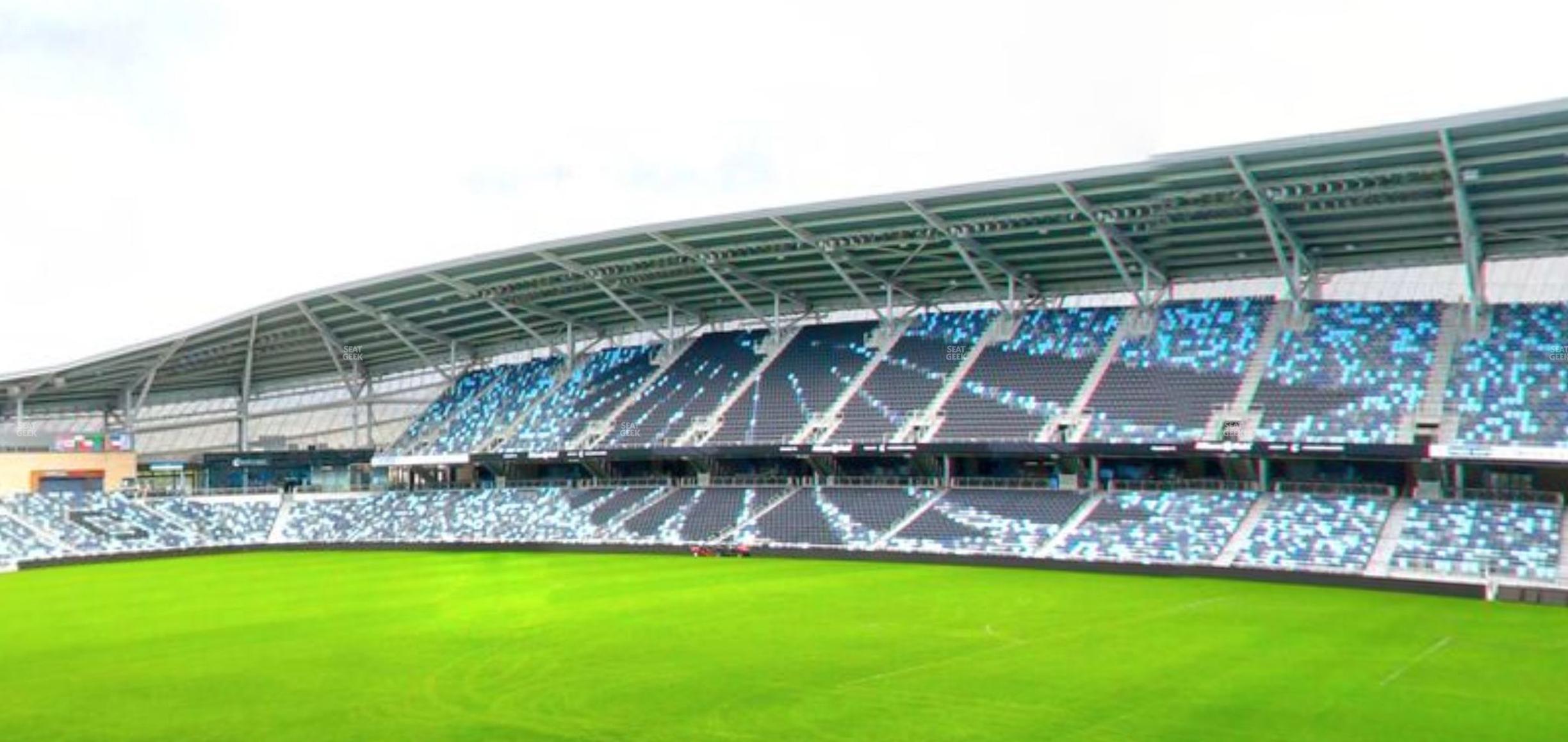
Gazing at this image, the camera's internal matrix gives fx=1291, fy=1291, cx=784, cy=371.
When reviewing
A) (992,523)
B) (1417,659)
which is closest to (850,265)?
(992,523)

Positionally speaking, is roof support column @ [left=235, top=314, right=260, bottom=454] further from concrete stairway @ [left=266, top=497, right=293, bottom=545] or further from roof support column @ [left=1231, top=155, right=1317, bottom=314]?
roof support column @ [left=1231, top=155, right=1317, bottom=314]

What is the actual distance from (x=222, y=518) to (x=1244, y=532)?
4770 centimetres

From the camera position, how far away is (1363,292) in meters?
50.5

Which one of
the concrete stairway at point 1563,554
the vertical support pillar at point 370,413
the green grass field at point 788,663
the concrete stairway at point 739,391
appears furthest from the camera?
the vertical support pillar at point 370,413

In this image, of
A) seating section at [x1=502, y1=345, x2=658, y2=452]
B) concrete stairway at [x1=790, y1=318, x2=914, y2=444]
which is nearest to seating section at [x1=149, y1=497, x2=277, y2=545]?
seating section at [x1=502, y1=345, x2=658, y2=452]

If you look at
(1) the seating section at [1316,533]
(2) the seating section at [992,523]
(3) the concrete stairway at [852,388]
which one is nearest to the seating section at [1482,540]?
(1) the seating section at [1316,533]

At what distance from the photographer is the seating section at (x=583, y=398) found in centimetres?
6200

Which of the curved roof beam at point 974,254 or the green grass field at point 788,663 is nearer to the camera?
the green grass field at point 788,663

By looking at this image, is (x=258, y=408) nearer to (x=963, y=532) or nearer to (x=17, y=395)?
(x=17, y=395)

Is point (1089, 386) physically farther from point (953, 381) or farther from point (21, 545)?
point (21, 545)

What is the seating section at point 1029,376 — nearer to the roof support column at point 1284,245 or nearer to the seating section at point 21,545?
the roof support column at point 1284,245

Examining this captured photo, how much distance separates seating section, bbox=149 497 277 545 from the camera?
61156 mm

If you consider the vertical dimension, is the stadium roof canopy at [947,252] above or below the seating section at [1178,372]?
above

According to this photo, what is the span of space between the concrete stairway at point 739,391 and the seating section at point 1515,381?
2861cm
